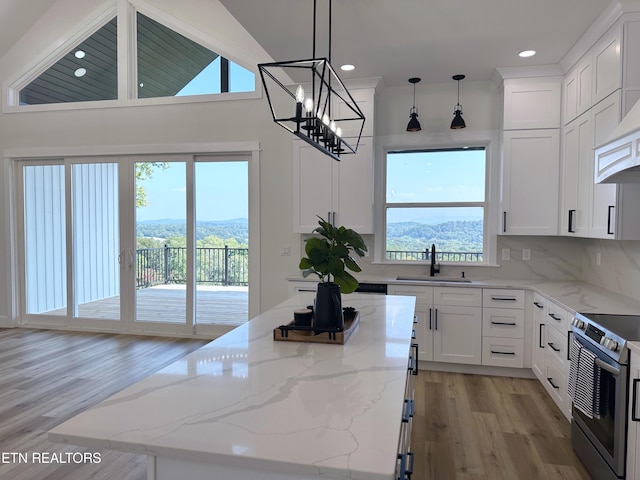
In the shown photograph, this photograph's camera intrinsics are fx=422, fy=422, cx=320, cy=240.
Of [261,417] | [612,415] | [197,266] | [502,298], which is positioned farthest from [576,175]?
[197,266]

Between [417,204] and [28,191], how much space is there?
5081 mm

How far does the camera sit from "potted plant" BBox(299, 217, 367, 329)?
1.98 metres

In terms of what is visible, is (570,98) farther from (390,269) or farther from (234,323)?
(234,323)

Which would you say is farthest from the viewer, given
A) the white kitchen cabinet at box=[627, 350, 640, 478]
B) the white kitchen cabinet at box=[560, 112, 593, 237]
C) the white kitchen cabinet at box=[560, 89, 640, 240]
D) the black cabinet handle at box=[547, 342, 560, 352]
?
the white kitchen cabinet at box=[560, 112, 593, 237]

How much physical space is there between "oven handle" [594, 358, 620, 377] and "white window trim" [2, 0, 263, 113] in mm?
4158

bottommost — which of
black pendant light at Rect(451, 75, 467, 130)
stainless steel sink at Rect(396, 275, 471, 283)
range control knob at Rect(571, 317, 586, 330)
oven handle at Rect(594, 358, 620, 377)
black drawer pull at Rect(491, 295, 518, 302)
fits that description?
oven handle at Rect(594, 358, 620, 377)

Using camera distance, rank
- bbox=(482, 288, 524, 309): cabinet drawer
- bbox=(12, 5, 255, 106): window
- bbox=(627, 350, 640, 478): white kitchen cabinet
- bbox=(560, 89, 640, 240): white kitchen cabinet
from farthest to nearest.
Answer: bbox=(12, 5, 255, 106): window
bbox=(482, 288, 524, 309): cabinet drawer
bbox=(560, 89, 640, 240): white kitchen cabinet
bbox=(627, 350, 640, 478): white kitchen cabinet

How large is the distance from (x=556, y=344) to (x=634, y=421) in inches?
50.4

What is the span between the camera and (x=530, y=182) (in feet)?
13.1

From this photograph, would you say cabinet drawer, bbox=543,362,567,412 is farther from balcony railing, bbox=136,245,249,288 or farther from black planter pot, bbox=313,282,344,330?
balcony railing, bbox=136,245,249,288

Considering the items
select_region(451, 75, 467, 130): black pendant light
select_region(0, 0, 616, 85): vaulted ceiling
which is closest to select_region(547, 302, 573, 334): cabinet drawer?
select_region(451, 75, 467, 130): black pendant light

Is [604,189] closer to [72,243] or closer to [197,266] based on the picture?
[197,266]

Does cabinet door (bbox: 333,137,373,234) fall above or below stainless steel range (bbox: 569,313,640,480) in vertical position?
above

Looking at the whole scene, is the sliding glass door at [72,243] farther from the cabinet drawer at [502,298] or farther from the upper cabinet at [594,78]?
the upper cabinet at [594,78]
